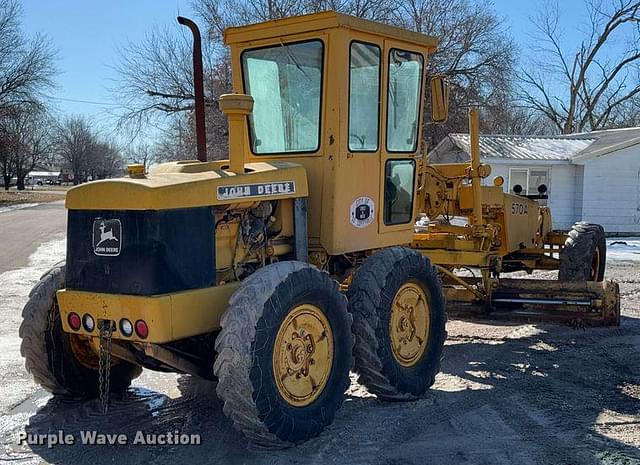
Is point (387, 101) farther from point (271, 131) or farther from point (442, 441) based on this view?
point (442, 441)

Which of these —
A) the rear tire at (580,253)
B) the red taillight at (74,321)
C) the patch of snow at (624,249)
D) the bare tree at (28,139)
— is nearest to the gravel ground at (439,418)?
the red taillight at (74,321)

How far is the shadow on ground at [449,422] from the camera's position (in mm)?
4410

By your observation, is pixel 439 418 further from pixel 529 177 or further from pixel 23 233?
pixel 23 233

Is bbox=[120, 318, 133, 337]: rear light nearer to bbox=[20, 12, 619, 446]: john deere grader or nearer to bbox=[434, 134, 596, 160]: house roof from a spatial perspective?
bbox=[20, 12, 619, 446]: john deere grader

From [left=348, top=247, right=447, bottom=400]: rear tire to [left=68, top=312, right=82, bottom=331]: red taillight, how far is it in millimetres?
1881

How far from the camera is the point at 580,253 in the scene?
9.03m

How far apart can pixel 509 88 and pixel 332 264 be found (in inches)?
951

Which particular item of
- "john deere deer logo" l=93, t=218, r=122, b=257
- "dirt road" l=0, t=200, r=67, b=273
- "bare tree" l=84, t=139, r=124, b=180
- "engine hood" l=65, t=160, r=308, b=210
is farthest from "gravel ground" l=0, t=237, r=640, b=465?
"bare tree" l=84, t=139, r=124, b=180

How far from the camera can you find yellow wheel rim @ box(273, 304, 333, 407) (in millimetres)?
4414

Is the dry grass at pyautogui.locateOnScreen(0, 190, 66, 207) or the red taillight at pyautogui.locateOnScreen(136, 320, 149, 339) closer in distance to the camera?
the red taillight at pyautogui.locateOnScreen(136, 320, 149, 339)

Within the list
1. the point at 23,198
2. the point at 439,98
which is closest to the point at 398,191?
the point at 439,98

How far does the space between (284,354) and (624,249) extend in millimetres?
15793

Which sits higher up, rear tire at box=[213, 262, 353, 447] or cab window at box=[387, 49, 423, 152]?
cab window at box=[387, 49, 423, 152]

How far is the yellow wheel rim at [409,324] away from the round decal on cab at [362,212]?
0.59 m
